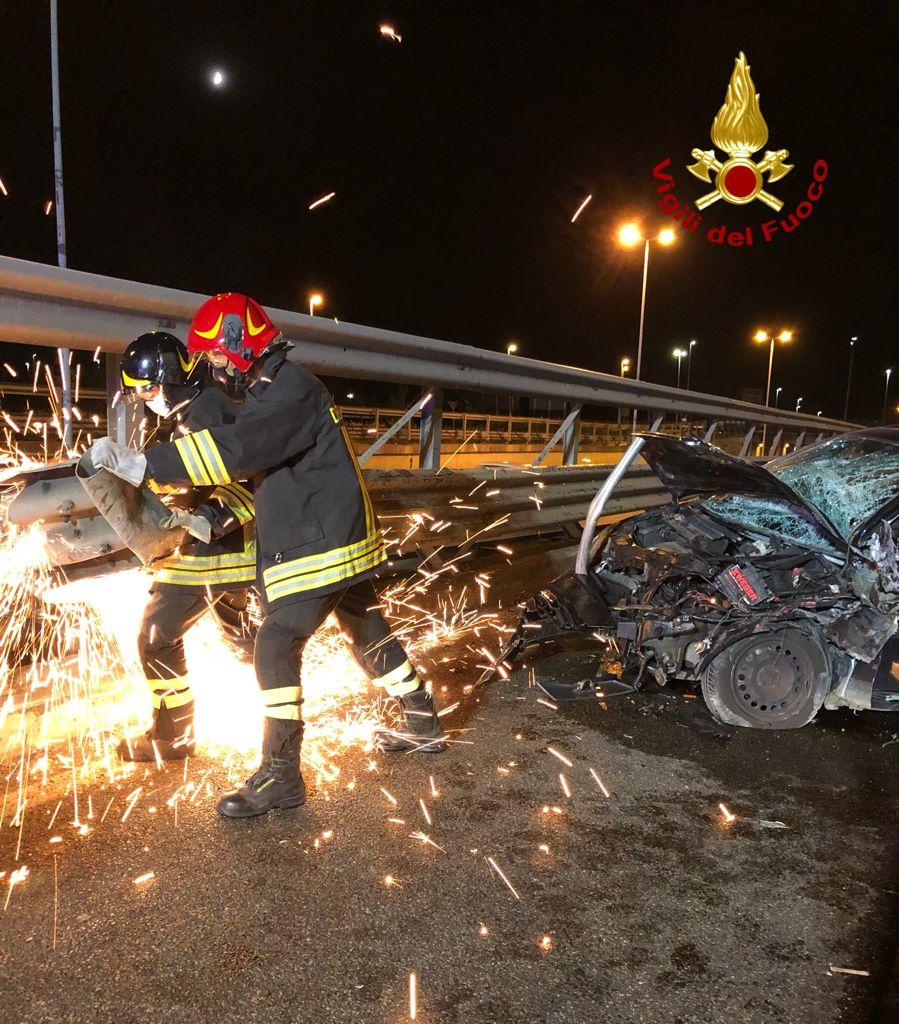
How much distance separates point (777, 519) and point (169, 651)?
2959mm

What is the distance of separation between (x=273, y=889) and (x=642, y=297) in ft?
74.2

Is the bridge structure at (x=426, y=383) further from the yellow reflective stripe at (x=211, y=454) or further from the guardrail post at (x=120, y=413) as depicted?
the yellow reflective stripe at (x=211, y=454)

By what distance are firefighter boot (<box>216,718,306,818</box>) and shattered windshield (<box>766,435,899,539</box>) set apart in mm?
2909

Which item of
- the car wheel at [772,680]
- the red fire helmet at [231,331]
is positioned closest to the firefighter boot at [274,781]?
the red fire helmet at [231,331]

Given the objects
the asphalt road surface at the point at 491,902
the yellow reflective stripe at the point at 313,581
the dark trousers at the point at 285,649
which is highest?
the yellow reflective stripe at the point at 313,581

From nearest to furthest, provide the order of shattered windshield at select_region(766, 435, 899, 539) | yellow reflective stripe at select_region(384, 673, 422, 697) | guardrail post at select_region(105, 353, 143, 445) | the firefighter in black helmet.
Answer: the firefighter in black helmet
yellow reflective stripe at select_region(384, 673, 422, 697)
guardrail post at select_region(105, 353, 143, 445)
shattered windshield at select_region(766, 435, 899, 539)

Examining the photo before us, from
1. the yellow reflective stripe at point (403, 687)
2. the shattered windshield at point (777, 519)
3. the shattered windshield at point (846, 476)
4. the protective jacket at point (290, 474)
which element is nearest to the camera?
the protective jacket at point (290, 474)

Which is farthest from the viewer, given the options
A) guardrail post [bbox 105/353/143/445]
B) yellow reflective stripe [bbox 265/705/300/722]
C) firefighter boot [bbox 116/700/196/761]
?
guardrail post [bbox 105/353/143/445]

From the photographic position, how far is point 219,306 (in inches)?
126

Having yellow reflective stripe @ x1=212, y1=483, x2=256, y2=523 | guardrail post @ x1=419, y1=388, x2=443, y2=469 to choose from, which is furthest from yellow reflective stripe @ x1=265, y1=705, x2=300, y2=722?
guardrail post @ x1=419, y1=388, x2=443, y2=469

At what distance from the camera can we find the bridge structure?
339 cm

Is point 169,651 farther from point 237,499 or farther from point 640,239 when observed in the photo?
point 640,239

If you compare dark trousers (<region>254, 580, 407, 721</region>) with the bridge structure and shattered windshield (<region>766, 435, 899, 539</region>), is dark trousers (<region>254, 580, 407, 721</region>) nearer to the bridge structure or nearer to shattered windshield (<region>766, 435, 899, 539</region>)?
the bridge structure

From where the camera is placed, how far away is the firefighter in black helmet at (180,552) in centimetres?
323
